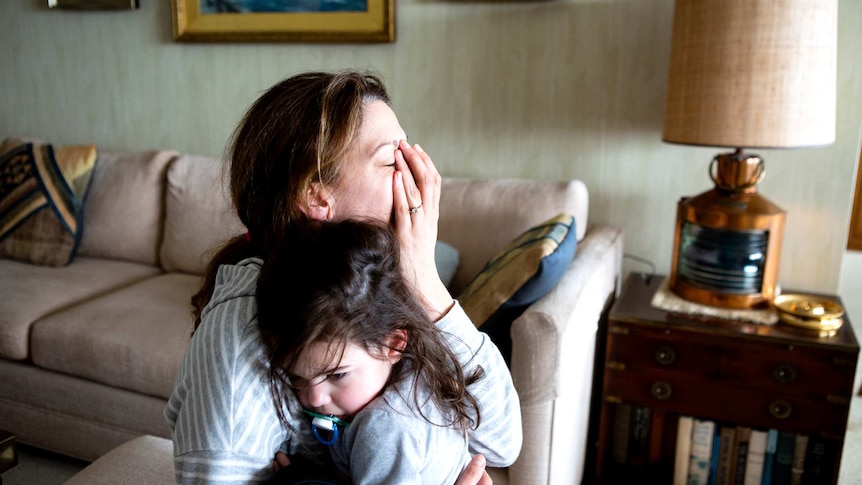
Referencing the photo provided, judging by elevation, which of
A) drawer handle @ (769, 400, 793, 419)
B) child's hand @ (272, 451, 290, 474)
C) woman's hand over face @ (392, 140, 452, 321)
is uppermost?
woman's hand over face @ (392, 140, 452, 321)

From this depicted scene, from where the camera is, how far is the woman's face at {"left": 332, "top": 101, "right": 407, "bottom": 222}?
88 cm

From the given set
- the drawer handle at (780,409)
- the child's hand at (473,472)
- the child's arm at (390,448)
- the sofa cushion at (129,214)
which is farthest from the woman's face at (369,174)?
the sofa cushion at (129,214)

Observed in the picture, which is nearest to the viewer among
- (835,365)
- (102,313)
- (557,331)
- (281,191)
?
(281,191)

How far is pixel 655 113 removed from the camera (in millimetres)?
2102

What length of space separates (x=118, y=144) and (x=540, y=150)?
1853mm

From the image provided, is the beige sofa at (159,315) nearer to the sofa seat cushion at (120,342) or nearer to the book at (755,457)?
the sofa seat cushion at (120,342)

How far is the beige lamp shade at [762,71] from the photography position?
154 cm

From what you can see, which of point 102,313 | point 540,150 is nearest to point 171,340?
point 102,313

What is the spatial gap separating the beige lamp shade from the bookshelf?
46 centimetres

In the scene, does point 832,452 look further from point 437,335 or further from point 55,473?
point 55,473

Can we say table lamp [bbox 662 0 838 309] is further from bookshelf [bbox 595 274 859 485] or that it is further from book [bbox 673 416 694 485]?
book [bbox 673 416 694 485]

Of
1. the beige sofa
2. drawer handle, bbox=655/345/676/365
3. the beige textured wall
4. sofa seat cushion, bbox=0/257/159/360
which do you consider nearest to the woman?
the beige sofa

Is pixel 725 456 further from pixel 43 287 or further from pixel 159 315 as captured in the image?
pixel 43 287

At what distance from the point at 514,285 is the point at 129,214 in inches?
68.3
